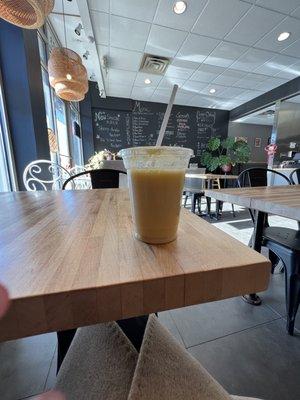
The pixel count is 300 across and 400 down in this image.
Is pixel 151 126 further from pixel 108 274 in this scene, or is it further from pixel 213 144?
pixel 108 274

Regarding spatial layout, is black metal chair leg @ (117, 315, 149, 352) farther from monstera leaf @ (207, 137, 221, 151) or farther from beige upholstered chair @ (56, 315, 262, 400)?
monstera leaf @ (207, 137, 221, 151)

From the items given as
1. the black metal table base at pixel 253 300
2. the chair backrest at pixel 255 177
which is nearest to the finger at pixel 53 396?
the black metal table base at pixel 253 300

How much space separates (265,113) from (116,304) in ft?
23.8

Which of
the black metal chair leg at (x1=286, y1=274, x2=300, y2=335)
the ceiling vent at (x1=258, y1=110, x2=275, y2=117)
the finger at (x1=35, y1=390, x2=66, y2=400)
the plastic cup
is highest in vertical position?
the ceiling vent at (x1=258, y1=110, x2=275, y2=117)

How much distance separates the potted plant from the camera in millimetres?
6277

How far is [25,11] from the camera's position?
127cm

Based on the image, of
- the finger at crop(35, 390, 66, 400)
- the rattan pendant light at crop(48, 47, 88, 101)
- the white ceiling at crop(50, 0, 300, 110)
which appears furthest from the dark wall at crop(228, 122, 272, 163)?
the finger at crop(35, 390, 66, 400)

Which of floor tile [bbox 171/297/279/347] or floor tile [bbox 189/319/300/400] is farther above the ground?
floor tile [bbox 189/319/300/400]

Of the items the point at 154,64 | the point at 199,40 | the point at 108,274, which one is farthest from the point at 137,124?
the point at 108,274

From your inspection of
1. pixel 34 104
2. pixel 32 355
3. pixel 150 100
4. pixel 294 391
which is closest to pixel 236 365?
pixel 294 391

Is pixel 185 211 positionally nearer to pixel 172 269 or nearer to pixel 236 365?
pixel 172 269

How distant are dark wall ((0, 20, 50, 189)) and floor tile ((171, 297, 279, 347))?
2301 millimetres

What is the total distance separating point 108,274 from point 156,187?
0.56 feet

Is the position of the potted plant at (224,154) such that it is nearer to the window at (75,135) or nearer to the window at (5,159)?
the window at (75,135)
